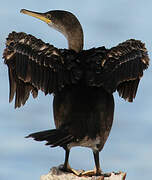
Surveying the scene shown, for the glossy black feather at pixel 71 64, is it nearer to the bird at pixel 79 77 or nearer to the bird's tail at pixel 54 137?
the bird at pixel 79 77

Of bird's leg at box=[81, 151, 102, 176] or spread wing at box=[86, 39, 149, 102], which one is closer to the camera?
spread wing at box=[86, 39, 149, 102]

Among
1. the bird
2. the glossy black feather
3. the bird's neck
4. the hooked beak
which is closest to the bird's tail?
the bird

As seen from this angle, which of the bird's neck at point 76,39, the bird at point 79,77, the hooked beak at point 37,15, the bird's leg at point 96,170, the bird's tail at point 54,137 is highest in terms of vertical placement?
the hooked beak at point 37,15

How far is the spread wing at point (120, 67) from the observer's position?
243 inches

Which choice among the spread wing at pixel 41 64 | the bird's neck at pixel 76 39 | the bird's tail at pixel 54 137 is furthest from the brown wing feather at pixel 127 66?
the bird's tail at pixel 54 137

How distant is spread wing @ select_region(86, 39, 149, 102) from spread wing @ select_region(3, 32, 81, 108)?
0.23 meters

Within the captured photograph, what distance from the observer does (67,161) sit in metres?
6.62

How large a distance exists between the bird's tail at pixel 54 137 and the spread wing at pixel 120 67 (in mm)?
714

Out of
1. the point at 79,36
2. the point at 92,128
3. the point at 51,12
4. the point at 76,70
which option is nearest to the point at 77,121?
the point at 92,128

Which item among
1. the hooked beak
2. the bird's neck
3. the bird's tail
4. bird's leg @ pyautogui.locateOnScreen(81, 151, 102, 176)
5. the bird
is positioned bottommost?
bird's leg @ pyautogui.locateOnScreen(81, 151, 102, 176)

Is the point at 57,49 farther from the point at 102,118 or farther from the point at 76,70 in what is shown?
the point at 102,118

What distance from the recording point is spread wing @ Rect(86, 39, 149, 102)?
6176 millimetres

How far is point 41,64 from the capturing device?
20.6 ft

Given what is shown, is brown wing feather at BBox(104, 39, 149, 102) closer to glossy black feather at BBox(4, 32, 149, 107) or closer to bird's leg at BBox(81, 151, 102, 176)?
glossy black feather at BBox(4, 32, 149, 107)
